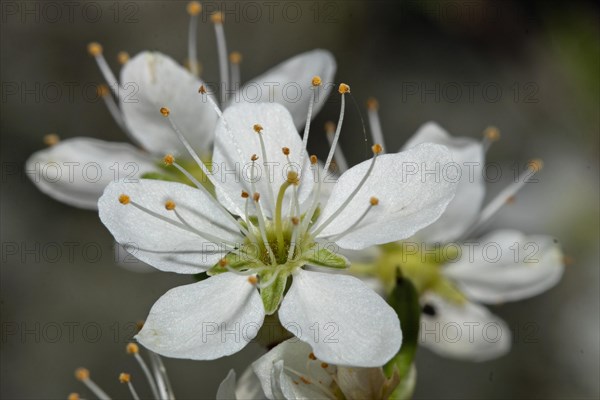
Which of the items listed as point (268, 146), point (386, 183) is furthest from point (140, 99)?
point (386, 183)

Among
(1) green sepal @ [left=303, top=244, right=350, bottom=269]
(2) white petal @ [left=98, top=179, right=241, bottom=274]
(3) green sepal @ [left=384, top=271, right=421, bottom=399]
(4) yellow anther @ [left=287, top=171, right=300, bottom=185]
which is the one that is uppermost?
(4) yellow anther @ [left=287, top=171, right=300, bottom=185]

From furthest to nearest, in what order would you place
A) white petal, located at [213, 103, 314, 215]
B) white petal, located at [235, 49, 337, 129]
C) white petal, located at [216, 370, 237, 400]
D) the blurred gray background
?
the blurred gray background, white petal, located at [235, 49, 337, 129], white petal, located at [213, 103, 314, 215], white petal, located at [216, 370, 237, 400]

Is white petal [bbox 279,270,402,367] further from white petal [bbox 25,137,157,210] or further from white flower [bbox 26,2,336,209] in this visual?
white petal [bbox 25,137,157,210]

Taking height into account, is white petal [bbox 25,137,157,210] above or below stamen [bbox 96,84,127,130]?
below

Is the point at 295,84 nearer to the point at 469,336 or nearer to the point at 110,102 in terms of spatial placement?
the point at 110,102

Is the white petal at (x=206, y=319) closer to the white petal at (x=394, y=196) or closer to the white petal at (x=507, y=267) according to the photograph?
the white petal at (x=394, y=196)

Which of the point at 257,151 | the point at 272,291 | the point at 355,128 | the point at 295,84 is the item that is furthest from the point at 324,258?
the point at 355,128

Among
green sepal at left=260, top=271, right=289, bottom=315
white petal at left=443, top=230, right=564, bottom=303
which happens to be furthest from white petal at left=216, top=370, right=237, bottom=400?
white petal at left=443, top=230, right=564, bottom=303

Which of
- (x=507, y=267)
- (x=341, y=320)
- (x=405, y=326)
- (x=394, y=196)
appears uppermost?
(x=394, y=196)
